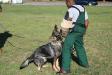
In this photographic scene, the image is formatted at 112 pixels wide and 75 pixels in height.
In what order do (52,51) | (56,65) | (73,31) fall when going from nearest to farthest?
(73,31), (52,51), (56,65)

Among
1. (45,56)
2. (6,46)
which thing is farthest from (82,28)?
(6,46)

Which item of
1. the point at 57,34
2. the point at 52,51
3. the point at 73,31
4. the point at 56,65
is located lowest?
the point at 56,65

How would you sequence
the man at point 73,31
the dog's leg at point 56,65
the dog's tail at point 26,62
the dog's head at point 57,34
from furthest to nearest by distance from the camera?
the dog's tail at point 26,62
the dog's leg at point 56,65
the dog's head at point 57,34
the man at point 73,31

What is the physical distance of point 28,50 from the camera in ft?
36.5

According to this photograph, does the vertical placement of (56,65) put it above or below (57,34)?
below

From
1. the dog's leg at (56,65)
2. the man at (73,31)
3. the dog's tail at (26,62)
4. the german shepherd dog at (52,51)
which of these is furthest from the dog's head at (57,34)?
the dog's tail at (26,62)

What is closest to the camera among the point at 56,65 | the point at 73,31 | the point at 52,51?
the point at 73,31

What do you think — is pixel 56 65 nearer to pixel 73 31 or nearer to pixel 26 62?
pixel 26 62

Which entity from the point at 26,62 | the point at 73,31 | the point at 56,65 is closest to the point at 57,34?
the point at 73,31

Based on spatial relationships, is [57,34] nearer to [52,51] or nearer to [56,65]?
[52,51]

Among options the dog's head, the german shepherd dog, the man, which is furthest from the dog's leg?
the dog's head

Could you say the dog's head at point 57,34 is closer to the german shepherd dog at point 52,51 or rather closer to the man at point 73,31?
the german shepherd dog at point 52,51

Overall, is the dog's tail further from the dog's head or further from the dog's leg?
the dog's head

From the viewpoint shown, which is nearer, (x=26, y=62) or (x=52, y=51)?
(x=52, y=51)
